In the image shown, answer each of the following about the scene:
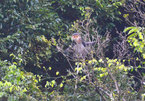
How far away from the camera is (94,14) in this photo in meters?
8.14

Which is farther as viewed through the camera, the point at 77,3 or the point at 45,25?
the point at 77,3

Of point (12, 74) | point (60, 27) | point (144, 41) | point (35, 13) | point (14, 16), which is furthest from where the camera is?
point (60, 27)

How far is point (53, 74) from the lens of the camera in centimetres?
804

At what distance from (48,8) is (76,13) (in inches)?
31.3

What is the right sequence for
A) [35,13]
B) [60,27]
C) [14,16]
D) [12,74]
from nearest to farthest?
[12,74] < [14,16] < [35,13] < [60,27]

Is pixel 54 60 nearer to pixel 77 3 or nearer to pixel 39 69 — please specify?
pixel 39 69

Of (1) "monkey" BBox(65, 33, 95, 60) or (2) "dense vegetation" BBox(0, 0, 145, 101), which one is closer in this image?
(1) "monkey" BBox(65, 33, 95, 60)

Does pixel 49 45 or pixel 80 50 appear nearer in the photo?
pixel 80 50

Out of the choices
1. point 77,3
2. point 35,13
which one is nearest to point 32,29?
point 35,13

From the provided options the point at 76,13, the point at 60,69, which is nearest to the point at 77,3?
the point at 76,13

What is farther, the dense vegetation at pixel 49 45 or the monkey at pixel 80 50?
the dense vegetation at pixel 49 45

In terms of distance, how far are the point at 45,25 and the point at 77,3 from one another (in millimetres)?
1171

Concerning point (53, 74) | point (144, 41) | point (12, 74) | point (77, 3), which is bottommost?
point (53, 74)

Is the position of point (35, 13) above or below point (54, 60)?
above
